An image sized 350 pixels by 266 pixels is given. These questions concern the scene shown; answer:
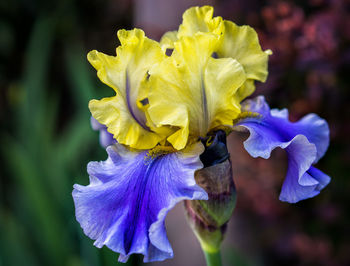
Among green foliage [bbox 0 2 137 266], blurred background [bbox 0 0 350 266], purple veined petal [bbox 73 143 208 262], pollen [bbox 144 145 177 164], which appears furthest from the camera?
green foliage [bbox 0 2 137 266]

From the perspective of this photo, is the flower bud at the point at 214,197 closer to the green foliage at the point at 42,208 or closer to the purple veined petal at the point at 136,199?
the purple veined petal at the point at 136,199

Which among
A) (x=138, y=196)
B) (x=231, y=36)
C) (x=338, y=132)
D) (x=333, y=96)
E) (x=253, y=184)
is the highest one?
(x=231, y=36)

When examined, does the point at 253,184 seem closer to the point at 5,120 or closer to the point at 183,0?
the point at 183,0

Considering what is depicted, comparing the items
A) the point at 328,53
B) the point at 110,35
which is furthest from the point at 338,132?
the point at 110,35

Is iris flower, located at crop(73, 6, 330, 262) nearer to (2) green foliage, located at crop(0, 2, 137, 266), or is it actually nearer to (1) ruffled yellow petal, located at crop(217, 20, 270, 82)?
(1) ruffled yellow petal, located at crop(217, 20, 270, 82)

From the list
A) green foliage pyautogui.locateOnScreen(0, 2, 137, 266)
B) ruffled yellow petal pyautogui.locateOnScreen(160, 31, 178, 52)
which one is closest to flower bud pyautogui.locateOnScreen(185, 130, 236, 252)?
ruffled yellow petal pyautogui.locateOnScreen(160, 31, 178, 52)

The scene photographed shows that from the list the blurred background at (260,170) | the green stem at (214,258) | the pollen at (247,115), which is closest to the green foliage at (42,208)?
the blurred background at (260,170)
